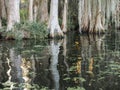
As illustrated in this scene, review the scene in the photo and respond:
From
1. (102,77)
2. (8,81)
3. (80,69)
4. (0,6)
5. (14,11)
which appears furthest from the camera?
(0,6)

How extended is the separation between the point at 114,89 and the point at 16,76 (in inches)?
117

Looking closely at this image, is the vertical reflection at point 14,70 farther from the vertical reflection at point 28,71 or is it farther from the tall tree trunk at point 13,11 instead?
the tall tree trunk at point 13,11

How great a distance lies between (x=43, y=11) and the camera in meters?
29.4

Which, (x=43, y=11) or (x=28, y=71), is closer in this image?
(x=28, y=71)

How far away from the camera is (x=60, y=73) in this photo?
1031 centimetres

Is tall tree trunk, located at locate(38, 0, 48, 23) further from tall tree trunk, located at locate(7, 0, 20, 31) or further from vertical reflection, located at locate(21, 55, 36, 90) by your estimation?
vertical reflection, located at locate(21, 55, 36, 90)

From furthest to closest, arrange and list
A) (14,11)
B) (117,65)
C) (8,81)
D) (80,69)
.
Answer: (14,11), (117,65), (80,69), (8,81)

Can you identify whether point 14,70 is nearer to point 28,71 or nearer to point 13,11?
point 28,71

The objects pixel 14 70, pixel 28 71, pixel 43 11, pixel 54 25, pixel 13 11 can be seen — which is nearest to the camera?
pixel 28 71

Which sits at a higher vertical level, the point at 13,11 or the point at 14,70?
the point at 13,11

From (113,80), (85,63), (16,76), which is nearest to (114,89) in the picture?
(113,80)

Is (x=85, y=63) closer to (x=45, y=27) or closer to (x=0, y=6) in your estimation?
(x=45, y=27)

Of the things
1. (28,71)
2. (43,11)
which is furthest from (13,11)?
(28,71)

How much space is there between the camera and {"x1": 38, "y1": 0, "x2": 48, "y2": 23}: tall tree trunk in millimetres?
29092
